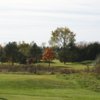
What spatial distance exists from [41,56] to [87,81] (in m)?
55.6

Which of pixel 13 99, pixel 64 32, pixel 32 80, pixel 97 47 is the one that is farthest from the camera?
pixel 64 32

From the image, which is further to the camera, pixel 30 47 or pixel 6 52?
pixel 30 47

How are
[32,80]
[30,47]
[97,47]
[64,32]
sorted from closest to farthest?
[32,80] → [30,47] → [97,47] → [64,32]

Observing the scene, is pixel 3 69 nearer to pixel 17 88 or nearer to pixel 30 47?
pixel 17 88

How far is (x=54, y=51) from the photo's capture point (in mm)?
105250

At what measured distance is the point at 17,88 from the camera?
38.7m

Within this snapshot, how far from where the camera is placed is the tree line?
84.9 metres

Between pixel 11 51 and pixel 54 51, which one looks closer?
pixel 11 51

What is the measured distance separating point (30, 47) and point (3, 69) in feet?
136

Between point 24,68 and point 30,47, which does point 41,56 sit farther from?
point 24,68

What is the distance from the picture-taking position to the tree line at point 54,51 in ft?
279

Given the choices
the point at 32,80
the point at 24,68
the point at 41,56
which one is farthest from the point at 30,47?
the point at 32,80

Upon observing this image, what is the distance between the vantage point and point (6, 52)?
8506 cm

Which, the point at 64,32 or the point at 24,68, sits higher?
the point at 64,32
